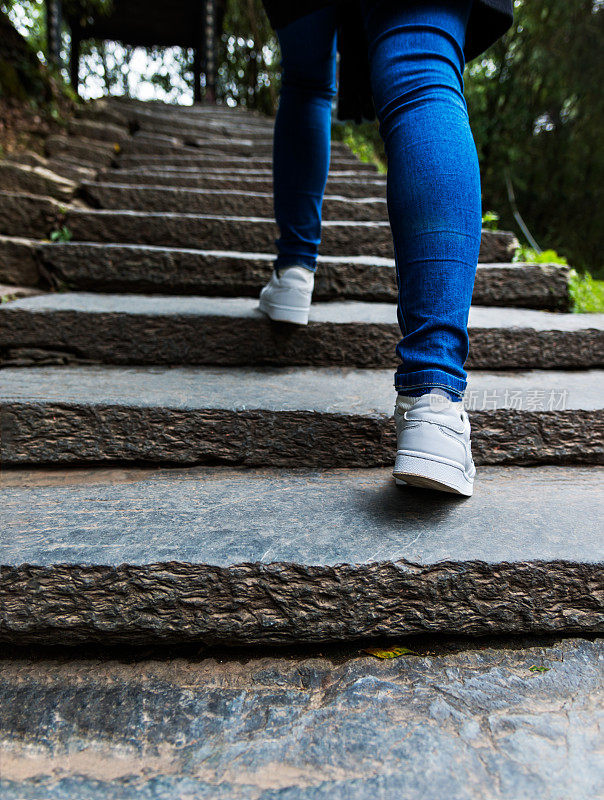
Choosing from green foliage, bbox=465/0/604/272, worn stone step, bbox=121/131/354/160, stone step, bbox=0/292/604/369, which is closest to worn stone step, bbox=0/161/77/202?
stone step, bbox=0/292/604/369

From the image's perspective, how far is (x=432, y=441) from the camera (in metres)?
0.91

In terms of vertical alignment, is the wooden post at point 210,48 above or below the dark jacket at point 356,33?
above

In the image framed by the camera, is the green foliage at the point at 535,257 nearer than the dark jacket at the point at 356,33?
No

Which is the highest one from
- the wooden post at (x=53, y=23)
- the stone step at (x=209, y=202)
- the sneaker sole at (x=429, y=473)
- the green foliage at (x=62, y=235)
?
the wooden post at (x=53, y=23)

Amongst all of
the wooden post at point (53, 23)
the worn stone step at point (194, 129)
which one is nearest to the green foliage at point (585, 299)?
the worn stone step at point (194, 129)

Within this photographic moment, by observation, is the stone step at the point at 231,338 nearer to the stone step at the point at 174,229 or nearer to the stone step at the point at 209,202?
the stone step at the point at 174,229

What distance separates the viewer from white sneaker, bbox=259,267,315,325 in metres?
1.58

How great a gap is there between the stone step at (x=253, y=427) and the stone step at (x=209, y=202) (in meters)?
1.80

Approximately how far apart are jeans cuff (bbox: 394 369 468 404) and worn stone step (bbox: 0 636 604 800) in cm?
41

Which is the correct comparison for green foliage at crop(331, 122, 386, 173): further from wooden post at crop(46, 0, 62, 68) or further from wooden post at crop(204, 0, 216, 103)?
wooden post at crop(46, 0, 62, 68)

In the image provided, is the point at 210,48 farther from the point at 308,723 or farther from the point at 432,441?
the point at 308,723

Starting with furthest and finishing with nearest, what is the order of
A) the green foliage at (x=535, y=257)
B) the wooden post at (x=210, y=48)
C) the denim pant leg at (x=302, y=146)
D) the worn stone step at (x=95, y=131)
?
the wooden post at (x=210, y=48), the worn stone step at (x=95, y=131), the green foliage at (x=535, y=257), the denim pant leg at (x=302, y=146)

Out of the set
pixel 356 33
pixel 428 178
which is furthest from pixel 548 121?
pixel 428 178

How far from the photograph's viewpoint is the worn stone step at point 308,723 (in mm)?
682
